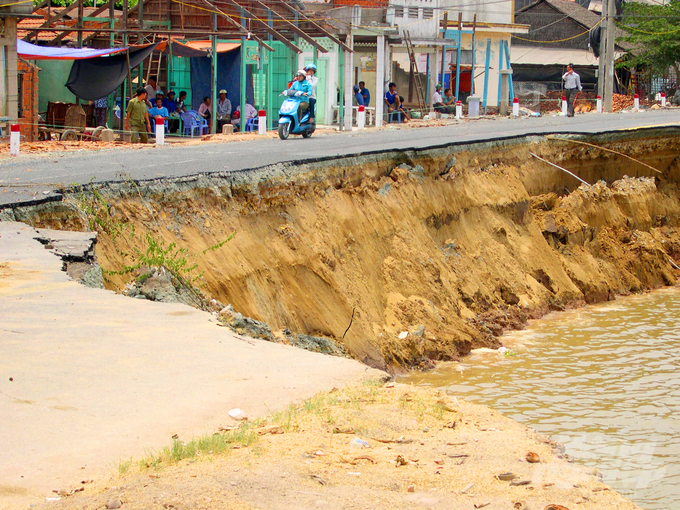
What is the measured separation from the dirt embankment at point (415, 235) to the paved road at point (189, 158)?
0.64 meters

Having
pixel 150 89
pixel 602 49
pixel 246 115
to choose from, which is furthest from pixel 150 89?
pixel 602 49

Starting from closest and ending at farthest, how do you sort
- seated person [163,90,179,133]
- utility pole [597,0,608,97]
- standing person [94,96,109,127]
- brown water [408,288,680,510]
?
1. brown water [408,288,680,510]
2. standing person [94,96,109,127]
3. seated person [163,90,179,133]
4. utility pole [597,0,608,97]


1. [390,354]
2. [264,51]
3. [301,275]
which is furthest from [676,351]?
[264,51]

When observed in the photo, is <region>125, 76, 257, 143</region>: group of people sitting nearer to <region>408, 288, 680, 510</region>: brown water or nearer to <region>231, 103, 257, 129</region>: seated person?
<region>231, 103, 257, 129</region>: seated person

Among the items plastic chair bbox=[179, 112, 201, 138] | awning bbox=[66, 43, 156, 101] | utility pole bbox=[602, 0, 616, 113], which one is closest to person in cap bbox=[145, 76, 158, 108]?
plastic chair bbox=[179, 112, 201, 138]

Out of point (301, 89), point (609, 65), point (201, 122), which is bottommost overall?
point (201, 122)

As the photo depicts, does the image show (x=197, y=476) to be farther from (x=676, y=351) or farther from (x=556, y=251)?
(x=556, y=251)

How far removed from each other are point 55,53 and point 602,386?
46.3ft

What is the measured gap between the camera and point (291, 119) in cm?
1803

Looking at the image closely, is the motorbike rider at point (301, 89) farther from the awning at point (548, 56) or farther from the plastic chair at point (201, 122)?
the awning at point (548, 56)

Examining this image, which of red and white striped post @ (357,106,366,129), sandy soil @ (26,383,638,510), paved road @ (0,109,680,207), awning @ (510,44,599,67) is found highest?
awning @ (510,44,599,67)

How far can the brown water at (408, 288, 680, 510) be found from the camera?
7.00 m

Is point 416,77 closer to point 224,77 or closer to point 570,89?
point 570,89

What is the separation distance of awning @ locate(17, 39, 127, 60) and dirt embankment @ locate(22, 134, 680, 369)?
8149 mm
